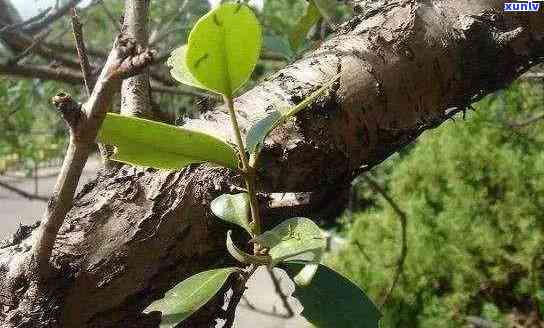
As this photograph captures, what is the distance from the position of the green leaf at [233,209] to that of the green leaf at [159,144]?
23 millimetres

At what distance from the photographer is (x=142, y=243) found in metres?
0.50

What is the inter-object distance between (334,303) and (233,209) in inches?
4.8

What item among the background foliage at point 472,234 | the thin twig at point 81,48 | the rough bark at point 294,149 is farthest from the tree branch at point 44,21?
the background foliage at point 472,234

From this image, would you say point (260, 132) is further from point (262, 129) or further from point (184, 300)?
point (184, 300)

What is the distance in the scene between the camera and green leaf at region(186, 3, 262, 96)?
427mm

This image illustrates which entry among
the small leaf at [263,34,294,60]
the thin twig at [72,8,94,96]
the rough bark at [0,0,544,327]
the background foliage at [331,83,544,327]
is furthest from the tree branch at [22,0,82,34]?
the background foliage at [331,83,544,327]

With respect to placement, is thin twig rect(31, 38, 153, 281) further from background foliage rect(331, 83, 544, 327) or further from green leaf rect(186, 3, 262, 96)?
background foliage rect(331, 83, 544, 327)

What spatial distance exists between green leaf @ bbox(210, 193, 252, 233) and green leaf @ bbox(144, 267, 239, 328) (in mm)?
43

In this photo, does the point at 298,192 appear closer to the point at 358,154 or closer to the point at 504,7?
the point at 358,154

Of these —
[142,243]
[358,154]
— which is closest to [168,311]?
[142,243]

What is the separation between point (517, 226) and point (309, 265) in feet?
8.60

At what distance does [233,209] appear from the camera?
47 centimetres

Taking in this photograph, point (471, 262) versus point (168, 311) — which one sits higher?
point (168, 311)

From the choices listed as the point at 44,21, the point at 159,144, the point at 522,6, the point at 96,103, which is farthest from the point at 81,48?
the point at 44,21
